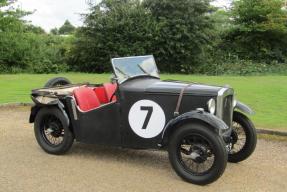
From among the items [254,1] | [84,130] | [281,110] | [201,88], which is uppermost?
[254,1]

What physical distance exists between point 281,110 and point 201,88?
501 cm

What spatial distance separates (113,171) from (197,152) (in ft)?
4.03

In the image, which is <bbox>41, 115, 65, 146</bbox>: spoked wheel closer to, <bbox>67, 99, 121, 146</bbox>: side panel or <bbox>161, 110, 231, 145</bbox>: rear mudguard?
<bbox>67, 99, 121, 146</bbox>: side panel

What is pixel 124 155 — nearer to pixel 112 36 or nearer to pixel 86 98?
pixel 86 98

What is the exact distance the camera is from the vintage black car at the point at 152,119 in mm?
5555

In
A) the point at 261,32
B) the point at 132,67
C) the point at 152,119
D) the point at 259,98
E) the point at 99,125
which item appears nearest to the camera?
the point at 152,119

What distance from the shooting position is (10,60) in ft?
76.1

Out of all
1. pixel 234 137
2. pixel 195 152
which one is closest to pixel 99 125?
pixel 195 152

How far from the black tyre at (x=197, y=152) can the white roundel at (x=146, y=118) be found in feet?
1.20

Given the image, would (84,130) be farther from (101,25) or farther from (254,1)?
(254,1)

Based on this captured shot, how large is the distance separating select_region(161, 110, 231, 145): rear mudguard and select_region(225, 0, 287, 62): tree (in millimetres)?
21140

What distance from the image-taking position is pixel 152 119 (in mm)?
6020

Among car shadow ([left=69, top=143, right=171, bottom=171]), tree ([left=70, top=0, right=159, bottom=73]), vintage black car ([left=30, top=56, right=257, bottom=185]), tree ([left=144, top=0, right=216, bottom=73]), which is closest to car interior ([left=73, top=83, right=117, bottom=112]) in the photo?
vintage black car ([left=30, top=56, right=257, bottom=185])

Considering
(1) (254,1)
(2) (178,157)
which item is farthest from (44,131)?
(1) (254,1)
